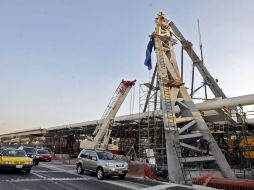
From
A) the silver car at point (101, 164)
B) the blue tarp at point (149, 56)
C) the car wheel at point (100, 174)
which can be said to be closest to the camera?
the car wheel at point (100, 174)

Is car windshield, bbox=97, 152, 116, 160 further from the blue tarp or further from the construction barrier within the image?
the blue tarp

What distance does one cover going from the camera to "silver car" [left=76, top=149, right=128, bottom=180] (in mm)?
19109

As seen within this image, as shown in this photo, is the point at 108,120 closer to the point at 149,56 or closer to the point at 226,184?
the point at 149,56

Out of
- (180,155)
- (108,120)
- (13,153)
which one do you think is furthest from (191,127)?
(108,120)

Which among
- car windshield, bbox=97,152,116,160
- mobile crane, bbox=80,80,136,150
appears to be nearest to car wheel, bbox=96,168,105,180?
car windshield, bbox=97,152,116,160

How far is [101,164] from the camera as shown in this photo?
64.1 ft

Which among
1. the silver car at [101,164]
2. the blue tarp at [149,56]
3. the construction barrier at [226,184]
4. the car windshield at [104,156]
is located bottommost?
the construction barrier at [226,184]

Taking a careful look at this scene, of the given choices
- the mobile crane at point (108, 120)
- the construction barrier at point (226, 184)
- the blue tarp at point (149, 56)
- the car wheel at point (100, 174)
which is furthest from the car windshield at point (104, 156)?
the mobile crane at point (108, 120)

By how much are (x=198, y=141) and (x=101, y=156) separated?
24.0 feet

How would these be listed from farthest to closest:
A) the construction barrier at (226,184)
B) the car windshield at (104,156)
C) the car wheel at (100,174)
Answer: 1. the car windshield at (104,156)
2. the car wheel at (100,174)
3. the construction barrier at (226,184)

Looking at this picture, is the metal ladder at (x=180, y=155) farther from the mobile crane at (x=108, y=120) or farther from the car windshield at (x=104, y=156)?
the mobile crane at (x=108, y=120)

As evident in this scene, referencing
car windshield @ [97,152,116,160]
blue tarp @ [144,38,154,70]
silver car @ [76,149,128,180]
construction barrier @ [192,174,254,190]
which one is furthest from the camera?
blue tarp @ [144,38,154,70]

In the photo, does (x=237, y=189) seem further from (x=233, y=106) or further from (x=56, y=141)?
(x=56, y=141)

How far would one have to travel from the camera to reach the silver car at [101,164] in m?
19.1
